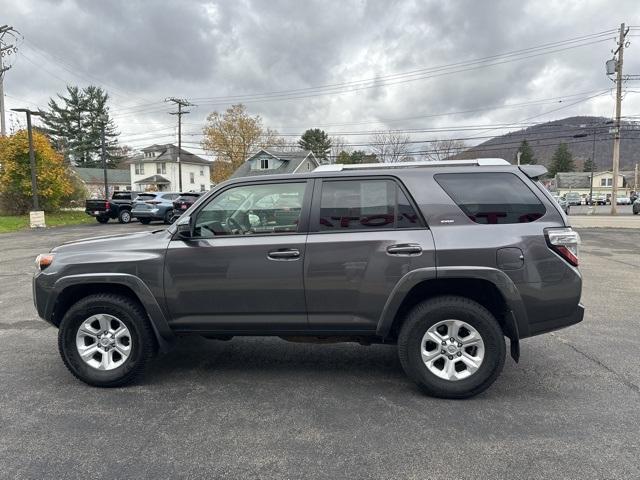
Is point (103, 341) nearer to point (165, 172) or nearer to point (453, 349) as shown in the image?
point (453, 349)

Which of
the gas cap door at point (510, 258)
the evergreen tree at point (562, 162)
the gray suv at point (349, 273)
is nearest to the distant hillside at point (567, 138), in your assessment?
the evergreen tree at point (562, 162)

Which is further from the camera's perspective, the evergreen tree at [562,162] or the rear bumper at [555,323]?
the evergreen tree at [562,162]

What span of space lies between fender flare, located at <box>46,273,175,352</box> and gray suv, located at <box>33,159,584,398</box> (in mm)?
12

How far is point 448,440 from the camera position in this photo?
2906 mm

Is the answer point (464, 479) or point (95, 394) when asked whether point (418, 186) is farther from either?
point (95, 394)

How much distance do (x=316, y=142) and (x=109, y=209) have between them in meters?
62.2

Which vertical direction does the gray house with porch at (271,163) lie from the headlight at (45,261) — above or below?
above

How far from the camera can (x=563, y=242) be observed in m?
3.39

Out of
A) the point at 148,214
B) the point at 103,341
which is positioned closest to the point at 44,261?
the point at 103,341

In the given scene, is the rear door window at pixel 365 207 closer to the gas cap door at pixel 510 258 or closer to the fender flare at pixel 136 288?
the gas cap door at pixel 510 258

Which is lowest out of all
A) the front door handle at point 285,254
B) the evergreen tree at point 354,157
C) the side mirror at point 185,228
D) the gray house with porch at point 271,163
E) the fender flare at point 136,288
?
the fender flare at point 136,288

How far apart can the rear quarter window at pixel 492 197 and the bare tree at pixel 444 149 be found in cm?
4970

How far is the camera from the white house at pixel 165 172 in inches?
2448

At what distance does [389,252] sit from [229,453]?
1.82 meters
